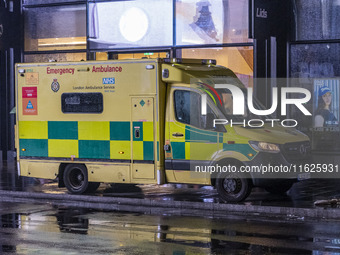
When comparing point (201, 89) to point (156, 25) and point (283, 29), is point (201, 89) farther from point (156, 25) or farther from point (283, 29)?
point (156, 25)

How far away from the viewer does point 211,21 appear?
21781 millimetres

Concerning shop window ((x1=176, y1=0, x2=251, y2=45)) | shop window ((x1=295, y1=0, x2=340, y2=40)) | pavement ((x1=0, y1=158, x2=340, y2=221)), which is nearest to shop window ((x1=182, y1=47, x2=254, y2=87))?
shop window ((x1=176, y1=0, x2=251, y2=45))

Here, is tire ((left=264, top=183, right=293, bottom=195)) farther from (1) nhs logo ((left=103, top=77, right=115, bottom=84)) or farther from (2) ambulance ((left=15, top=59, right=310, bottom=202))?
(1) nhs logo ((left=103, top=77, right=115, bottom=84))

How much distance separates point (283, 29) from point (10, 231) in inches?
443

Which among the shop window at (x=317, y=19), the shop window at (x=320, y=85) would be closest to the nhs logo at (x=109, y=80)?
the shop window at (x=320, y=85)

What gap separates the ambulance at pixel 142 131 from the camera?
14766mm

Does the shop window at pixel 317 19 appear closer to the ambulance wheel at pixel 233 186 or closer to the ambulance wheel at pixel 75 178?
the ambulance wheel at pixel 233 186

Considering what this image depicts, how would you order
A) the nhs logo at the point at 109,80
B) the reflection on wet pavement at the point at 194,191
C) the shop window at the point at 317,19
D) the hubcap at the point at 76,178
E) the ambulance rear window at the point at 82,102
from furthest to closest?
the shop window at the point at 317,19 < the hubcap at the point at 76,178 < the ambulance rear window at the point at 82,102 < the nhs logo at the point at 109,80 < the reflection on wet pavement at the point at 194,191

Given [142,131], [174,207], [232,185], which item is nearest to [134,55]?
[142,131]

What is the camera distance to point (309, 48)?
21062 mm

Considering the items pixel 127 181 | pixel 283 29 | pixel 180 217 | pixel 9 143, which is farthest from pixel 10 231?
pixel 9 143

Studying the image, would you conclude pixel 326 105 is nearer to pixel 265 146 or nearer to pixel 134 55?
pixel 134 55

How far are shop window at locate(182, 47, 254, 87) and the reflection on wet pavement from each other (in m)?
4.10

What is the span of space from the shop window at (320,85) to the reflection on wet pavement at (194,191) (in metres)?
2.61
